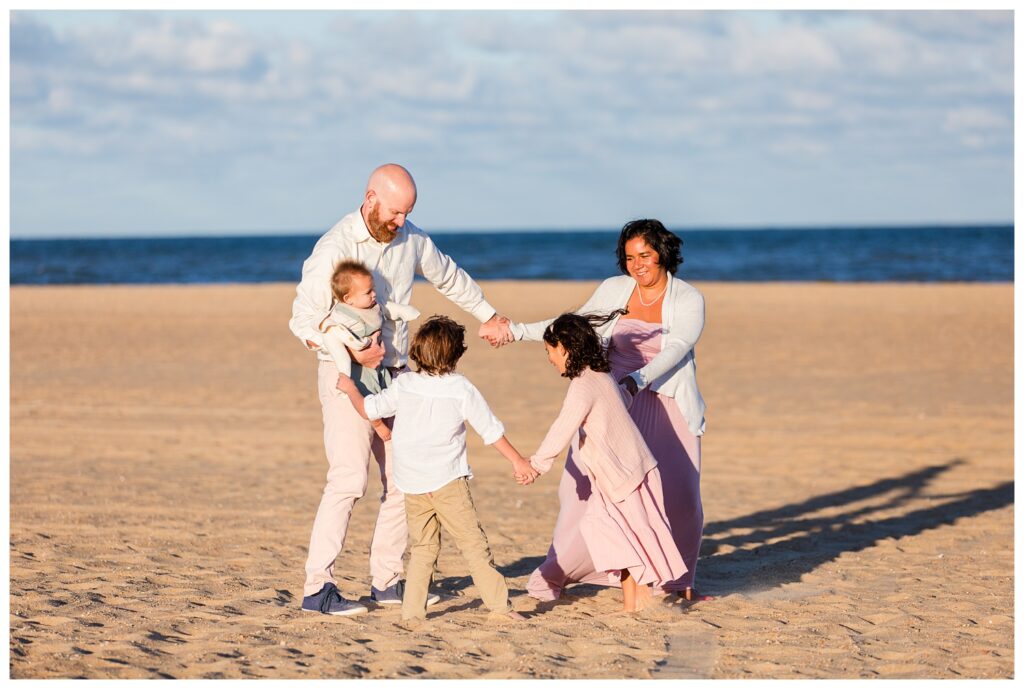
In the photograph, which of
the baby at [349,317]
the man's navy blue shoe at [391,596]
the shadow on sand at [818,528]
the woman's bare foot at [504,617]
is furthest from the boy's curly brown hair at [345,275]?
the shadow on sand at [818,528]

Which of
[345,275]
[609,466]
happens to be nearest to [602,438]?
[609,466]

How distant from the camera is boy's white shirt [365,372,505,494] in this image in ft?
18.1

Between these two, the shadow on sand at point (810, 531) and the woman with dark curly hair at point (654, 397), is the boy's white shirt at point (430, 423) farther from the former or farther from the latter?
the shadow on sand at point (810, 531)

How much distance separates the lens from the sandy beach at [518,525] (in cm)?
535

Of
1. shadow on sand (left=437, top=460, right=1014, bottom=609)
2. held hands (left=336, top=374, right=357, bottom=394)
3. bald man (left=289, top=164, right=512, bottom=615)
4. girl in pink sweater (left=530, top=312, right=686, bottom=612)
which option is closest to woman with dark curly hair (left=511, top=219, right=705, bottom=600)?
girl in pink sweater (left=530, top=312, right=686, bottom=612)

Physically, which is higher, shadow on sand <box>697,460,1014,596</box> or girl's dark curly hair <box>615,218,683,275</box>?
girl's dark curly hair <box>615,218,683,275</box>

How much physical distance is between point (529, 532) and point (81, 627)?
3470 mm

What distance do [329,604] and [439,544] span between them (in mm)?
640

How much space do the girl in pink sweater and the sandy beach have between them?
278 millimetres

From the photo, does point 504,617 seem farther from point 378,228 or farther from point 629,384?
point 378,228

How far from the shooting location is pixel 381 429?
19.2ft

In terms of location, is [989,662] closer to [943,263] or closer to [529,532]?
[529,532]

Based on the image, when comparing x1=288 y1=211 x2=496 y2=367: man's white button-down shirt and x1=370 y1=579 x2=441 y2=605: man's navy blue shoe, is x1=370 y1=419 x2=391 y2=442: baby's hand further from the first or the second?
x1=370 y1=579 x2=441 y2=605: man's navy blue shoe

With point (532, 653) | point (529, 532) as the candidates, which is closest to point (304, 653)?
point (532, 653)
